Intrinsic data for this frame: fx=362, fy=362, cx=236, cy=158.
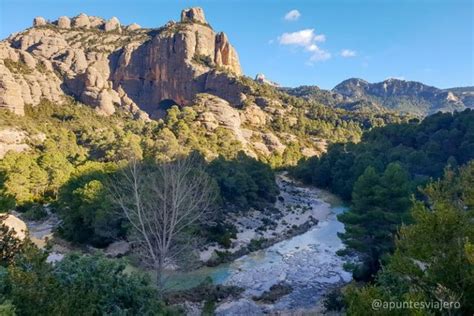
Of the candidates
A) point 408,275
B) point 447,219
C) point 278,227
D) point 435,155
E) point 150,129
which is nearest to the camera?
point 447,219

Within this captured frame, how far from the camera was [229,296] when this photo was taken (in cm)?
2109

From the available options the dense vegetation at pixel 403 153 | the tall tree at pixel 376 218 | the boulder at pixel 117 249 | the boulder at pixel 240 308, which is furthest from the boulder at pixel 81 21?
the boulder at pixel 240 308

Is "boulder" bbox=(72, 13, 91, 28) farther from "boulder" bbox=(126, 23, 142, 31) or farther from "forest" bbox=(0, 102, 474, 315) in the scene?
"forest" bbox=(0, 102, 474, 315)

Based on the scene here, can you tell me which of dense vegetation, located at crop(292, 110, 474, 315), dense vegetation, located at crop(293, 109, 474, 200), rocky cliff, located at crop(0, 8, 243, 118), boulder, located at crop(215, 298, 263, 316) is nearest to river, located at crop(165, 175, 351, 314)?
boulder, located at crop(215, 298, 263, 316)

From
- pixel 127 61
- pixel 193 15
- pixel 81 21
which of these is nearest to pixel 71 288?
→ pixel 127 61

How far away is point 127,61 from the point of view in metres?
126

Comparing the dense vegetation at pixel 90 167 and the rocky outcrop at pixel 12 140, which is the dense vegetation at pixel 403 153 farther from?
the rocky outcrop at pixel 12 140

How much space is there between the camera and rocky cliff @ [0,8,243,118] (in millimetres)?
103375

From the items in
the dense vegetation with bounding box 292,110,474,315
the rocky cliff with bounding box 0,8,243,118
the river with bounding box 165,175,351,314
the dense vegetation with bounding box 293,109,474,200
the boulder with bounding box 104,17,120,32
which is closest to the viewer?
the dense vegetation with bounding box 292,110,474,315

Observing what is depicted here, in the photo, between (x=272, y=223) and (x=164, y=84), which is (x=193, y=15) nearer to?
(x=164, y=84)

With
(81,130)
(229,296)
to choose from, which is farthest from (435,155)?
(81,130)

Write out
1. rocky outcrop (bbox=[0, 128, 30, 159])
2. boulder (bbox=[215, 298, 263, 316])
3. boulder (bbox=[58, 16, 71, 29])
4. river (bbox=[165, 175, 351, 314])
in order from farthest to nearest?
boulder (bbox=[58, 16, 71, 29])
rocky outcrop (bbox=[0, 128, 30, 159])
river (bbox=[165, 175, 351, 314])
boulder (bbox=[215, 298, 263, 316])

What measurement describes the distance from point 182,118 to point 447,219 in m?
67.2

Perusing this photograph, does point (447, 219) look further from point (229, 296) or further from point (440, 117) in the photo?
point (440, 117)
